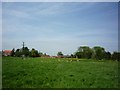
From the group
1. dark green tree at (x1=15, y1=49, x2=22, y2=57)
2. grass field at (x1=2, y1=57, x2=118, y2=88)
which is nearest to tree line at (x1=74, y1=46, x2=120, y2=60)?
dark green tree at (x1=15, y1=49, x2=22, y2=57)

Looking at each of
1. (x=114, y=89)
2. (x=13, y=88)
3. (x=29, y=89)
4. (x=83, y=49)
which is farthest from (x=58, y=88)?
(x=83, y=49)

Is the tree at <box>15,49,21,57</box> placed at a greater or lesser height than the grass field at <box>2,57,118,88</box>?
greater

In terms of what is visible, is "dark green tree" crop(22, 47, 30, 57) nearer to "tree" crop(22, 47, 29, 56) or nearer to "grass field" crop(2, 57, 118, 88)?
"tree" crop(22, 47, 29, 56)

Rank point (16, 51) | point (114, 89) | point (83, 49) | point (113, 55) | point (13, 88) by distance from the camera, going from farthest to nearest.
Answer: point (83, 49), point (16, 51), point (113, 55), point (114, 89), point (13, 88)

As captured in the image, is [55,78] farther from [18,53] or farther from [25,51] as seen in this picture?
[25,51]

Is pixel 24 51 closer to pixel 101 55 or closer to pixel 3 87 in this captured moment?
pixel 101 55

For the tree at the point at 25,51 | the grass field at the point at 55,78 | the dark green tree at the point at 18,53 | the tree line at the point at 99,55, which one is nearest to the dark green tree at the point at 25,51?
the tree at the point at 25,51

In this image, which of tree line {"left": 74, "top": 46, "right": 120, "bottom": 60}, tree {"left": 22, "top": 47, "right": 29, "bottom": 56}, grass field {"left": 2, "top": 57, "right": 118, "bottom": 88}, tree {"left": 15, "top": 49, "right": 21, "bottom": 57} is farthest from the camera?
tree {"left": 22, "top": 47, "right": 29, "bottom": 56}

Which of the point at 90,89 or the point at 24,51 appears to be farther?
the point at 24,51

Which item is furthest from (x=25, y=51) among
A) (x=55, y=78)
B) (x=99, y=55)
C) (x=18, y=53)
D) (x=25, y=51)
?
(x=55, y=78)

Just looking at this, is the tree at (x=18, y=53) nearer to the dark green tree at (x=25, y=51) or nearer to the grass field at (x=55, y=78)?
the dark green tree at (x=25, y=51)

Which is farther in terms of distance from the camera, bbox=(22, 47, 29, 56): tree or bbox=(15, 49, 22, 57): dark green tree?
bbox=(22, 47, 29, 56): tree

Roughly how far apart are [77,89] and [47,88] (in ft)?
5.62

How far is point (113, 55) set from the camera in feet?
331
